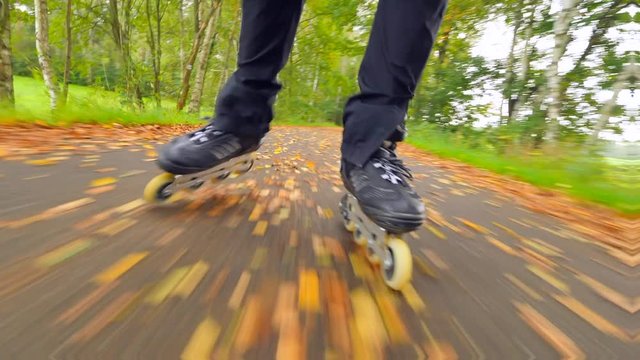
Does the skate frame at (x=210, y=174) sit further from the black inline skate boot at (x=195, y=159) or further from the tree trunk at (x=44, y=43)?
the tree trunk at (x=44, y=43)

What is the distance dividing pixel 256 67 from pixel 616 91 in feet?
31.7

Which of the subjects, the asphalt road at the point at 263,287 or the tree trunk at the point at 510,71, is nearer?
the asphalt road at the point at 263,287

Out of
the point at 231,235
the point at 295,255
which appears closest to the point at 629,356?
the point at 295,255

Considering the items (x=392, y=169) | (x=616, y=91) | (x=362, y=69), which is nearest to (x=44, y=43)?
(x=362, y=69)

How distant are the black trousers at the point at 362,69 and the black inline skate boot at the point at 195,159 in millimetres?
64

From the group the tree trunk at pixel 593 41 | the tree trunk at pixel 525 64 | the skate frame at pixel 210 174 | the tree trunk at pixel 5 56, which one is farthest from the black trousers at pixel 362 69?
the tree trunk at pixel 525 64

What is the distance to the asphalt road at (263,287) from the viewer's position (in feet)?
1.85

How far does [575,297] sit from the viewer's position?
869 millimetres

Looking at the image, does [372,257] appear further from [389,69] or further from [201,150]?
[201,150]

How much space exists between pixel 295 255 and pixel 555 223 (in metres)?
1.46

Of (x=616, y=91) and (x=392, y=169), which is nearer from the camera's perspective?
(x=392, y=169)

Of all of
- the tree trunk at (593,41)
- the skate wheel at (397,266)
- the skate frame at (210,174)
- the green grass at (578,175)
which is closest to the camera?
the skate wheel at (397,266)

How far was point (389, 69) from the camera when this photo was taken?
1135 millimetres

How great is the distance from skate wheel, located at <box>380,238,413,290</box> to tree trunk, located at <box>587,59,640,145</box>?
357 inches
